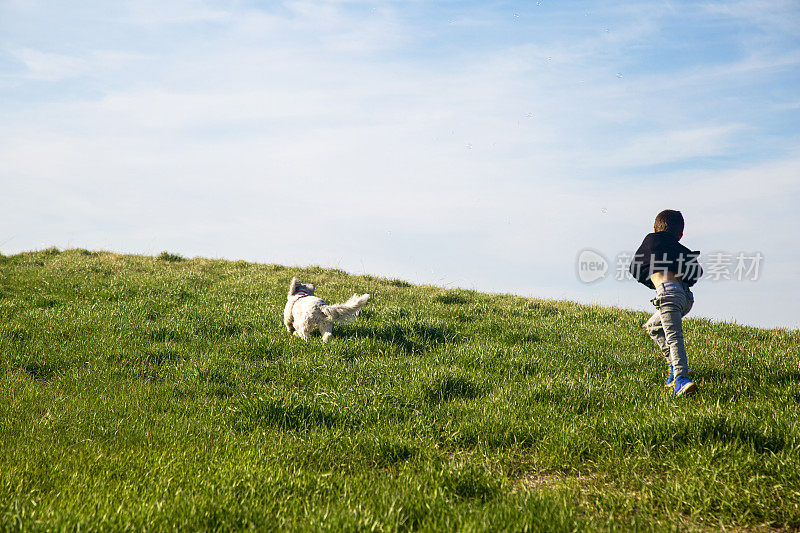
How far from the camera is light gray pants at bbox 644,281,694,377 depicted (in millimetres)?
7355

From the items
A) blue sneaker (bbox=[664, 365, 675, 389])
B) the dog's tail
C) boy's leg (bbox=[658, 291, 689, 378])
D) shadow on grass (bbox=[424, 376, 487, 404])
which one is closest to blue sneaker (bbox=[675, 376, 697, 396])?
boy's leg (bbox=[658, 291, 689, 378])

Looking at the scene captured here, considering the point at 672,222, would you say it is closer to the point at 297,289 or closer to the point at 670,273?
the point at 670,273

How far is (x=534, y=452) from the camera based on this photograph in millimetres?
5699

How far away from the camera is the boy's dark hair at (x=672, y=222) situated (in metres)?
7.82

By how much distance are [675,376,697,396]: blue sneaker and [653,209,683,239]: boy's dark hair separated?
2082 mm

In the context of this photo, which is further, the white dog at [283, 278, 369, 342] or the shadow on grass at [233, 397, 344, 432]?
the white dog at [283, 278, 369, 342]

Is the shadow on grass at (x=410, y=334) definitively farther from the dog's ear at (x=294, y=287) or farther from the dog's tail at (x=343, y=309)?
the dog's ear at (x=294, y=287)

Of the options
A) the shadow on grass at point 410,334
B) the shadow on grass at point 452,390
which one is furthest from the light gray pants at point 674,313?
the shadow on grass at point 410,334

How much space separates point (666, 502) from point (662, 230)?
4.42 m

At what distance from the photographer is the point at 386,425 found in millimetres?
6188

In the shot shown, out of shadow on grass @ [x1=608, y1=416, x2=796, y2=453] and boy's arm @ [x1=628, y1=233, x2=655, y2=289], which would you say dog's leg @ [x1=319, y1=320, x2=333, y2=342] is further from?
shadow on grass @ [x1=608, y1=416, x2=796, y2=453]

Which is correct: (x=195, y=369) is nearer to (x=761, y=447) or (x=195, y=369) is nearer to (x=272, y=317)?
(x=272, y=317)

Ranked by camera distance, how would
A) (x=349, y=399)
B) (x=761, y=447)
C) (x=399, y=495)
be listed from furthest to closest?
(x=349, y=399), (x=761, y=447), (x=399, y=495)

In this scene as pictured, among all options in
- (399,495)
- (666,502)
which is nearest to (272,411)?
(399,495)
